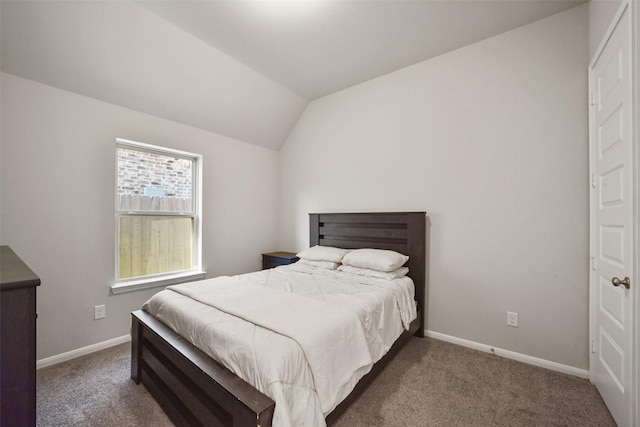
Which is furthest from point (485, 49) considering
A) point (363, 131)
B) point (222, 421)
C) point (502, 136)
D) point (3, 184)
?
point (3, 184)

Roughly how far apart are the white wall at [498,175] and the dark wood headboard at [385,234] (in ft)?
0.43

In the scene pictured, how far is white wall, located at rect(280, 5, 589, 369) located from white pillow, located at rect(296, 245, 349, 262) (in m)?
0.65

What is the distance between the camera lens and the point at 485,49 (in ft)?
8.05

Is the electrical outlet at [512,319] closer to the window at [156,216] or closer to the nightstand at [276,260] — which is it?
the nightstand at [276,260]

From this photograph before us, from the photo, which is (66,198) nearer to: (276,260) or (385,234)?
(276,260)

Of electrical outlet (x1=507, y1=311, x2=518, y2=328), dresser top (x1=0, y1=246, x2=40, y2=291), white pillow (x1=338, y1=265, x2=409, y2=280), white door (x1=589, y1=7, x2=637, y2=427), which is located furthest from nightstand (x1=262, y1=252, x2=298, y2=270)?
white door (x1=589, y1=7, x2=637, y2=427)

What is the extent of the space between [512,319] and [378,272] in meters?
1.20

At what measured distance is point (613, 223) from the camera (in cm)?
162

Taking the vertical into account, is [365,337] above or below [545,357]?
above

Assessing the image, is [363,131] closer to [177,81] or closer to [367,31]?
[367,31]

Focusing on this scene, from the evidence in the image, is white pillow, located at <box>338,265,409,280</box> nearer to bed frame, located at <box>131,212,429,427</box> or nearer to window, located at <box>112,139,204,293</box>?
bed frame, located at <box>131,212,429,427</box>

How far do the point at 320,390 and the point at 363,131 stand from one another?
273 centimetres

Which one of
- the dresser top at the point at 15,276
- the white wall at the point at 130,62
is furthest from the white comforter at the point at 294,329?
the white wall at the point at 130,62

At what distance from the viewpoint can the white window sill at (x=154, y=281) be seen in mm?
2594
